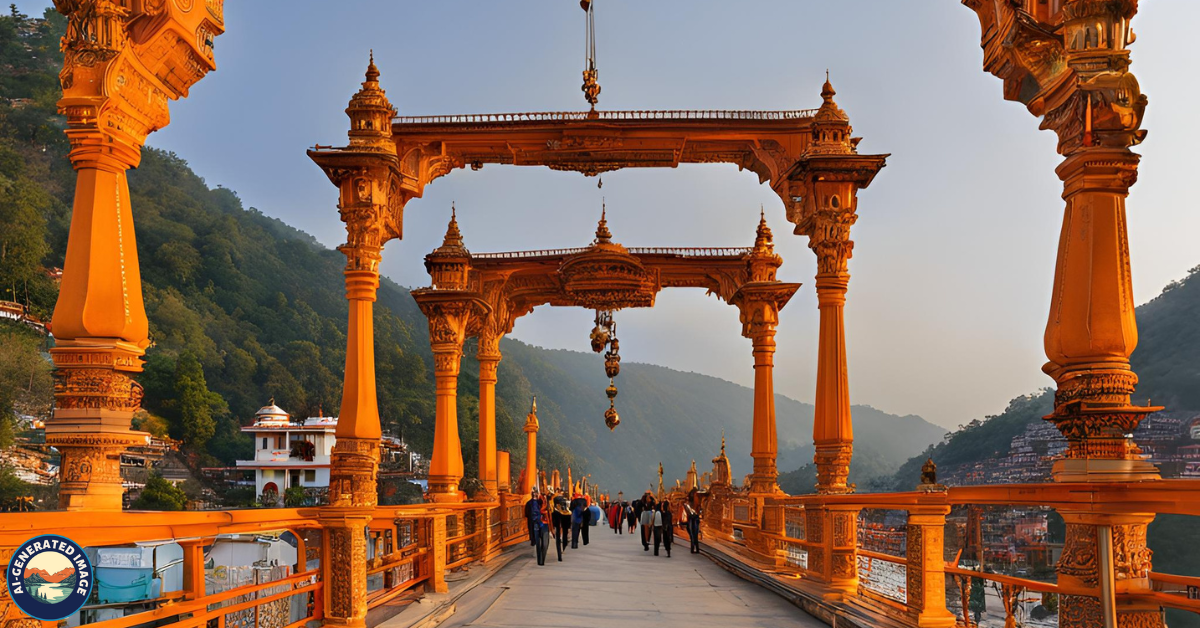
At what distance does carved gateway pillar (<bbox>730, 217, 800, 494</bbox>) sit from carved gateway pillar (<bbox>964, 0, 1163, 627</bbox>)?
11.1 meters

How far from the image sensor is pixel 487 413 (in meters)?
18.8

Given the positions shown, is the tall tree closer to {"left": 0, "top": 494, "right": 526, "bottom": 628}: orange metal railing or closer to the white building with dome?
the white building with dome

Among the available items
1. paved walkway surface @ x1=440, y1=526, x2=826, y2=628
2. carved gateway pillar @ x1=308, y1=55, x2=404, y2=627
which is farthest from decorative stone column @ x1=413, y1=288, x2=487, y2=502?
carved gateway pillar @ x1=308, y1=55, x2=404, y2=627

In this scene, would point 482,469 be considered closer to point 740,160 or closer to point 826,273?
point 740,160

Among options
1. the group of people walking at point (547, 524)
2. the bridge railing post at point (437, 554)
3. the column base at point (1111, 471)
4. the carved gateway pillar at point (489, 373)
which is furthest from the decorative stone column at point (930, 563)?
the carved gateway pillar at point (489, 373)

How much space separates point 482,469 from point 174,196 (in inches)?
2955

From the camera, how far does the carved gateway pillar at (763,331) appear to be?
1548 centimetres

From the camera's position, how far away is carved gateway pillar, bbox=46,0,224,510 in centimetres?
471

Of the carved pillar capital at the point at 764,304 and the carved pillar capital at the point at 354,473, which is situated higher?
the carved pillar capital at the point at 764,304

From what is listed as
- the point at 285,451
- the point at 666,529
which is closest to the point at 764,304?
the point at 666,529

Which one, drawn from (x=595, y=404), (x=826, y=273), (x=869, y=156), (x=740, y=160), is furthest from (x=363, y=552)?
(x=595, y=404)

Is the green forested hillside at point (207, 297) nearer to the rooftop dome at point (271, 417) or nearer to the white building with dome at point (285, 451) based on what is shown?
the rooftop dome at point (271, 417)

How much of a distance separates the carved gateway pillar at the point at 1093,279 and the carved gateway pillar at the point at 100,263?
15.8ft

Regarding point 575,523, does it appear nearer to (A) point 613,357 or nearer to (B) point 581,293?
(A) point 613,357
